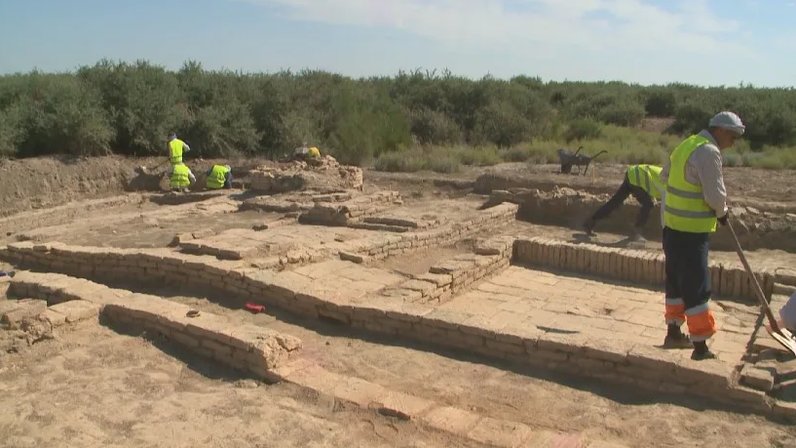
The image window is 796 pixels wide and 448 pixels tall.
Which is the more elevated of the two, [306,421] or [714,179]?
[714,179]

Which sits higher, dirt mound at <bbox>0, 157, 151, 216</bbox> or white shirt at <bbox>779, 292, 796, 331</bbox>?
white shirt at <bbox>779, 292, 796, 331</bbox>

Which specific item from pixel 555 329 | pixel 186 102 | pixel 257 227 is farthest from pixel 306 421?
pixel 186 102

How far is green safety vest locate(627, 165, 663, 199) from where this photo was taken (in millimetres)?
9016

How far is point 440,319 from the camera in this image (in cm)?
541

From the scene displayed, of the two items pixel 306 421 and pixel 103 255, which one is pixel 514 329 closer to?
pixel 306 421

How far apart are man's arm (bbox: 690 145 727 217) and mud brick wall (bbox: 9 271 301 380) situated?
9.65 ft

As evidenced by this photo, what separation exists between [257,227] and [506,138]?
16.6 metres

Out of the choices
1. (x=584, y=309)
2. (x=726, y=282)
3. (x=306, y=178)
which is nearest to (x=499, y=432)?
(x=584, y=309)

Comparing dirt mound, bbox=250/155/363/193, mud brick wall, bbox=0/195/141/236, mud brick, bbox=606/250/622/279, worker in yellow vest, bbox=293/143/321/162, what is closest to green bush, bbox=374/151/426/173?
worker in yellow vest, bbox=293/143/321/162

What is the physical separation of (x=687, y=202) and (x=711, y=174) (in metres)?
0.25

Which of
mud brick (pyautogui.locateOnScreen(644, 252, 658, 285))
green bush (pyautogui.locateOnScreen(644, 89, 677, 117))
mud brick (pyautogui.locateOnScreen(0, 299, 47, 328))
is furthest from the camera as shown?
green bush (pyautogui.locateOnScreen(644, 89, 677, 117))

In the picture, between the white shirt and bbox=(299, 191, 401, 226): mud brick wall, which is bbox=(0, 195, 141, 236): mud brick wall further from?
the white shirt

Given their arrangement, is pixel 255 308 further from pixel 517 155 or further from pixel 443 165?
pixel 517 155

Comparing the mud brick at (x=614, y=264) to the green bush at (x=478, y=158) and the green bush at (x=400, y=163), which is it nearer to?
the green bush at (x=400, y=163)
